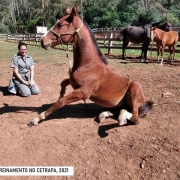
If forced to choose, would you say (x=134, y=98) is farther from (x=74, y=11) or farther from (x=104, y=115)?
(x=74, y=11)

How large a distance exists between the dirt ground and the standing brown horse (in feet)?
0.98

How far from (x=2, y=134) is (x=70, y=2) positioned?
56435 millimetres

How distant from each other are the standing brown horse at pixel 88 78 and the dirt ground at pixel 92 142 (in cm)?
30

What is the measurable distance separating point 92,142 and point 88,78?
1.19 m

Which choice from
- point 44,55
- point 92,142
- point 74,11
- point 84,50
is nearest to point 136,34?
point 44,55

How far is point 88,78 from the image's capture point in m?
4.12

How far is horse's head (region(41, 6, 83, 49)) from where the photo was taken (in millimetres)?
Result: 3992

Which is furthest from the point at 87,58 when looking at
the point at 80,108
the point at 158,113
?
the point at 158,113

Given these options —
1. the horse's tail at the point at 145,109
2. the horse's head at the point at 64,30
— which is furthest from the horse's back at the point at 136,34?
the horse's head at the point at 64,30

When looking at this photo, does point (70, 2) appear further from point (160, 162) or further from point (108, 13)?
point (160, 162)

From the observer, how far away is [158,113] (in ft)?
15.7

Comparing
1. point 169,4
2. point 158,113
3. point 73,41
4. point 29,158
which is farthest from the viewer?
point 169,4

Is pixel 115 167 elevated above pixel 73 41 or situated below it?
below

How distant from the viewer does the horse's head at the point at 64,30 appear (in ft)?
13.1
